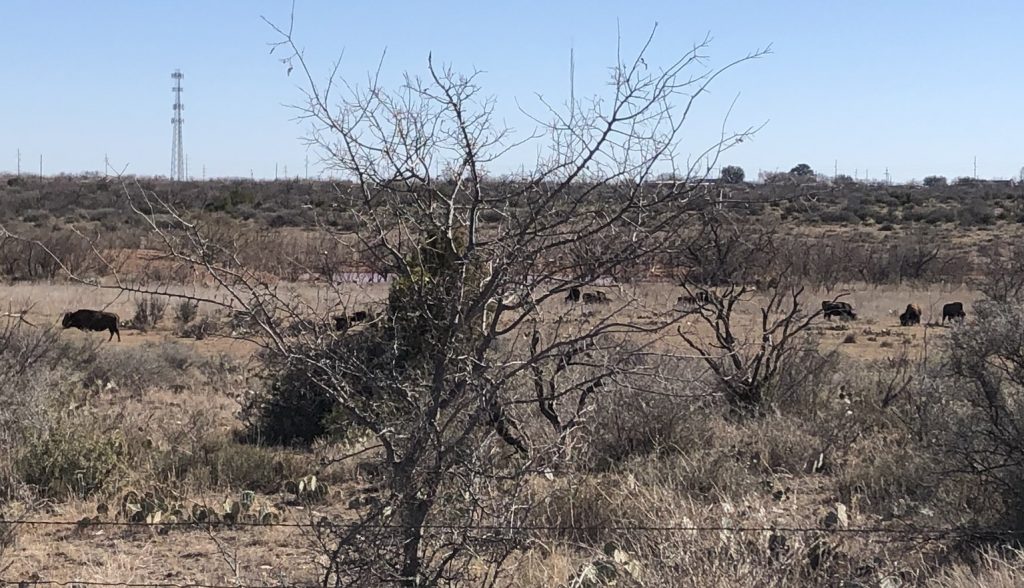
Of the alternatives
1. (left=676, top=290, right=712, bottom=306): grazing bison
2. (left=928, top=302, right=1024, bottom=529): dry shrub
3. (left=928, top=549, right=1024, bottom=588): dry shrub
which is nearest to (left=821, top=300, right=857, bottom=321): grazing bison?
(left=676, top=290, right=712, bottom=306): grazing bison

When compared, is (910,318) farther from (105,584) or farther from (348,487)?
(105,584)

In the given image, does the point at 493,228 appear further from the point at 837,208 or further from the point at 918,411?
the point at 837,208

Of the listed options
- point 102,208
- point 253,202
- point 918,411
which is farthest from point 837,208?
point 918,411

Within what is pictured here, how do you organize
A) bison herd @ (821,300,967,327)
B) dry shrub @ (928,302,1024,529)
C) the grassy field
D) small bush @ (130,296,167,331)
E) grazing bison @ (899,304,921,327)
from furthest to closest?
1. grazing bison @ (899,304,921,327)
2. small bush @ (130,296,167,331)
3. bison herd @ (821,300,967,327)
4. dry shrub @ (928,302,1024,529)
5. the grassy field

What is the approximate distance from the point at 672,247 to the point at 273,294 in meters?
1.71

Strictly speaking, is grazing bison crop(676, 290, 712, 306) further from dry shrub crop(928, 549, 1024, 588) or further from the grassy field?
dry shrub crop(928, 549, 1024, 588)

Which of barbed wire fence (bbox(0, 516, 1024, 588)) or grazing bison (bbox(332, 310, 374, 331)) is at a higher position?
grazing bison (bbox(332, 310, 374, 331))

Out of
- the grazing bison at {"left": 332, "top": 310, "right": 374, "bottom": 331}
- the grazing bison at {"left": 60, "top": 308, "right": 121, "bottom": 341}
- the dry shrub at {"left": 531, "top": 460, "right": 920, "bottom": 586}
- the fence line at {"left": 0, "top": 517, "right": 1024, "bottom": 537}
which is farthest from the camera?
the grazing bison at {"left": 60, "top": 308, "right": 121, "bottom": 341}

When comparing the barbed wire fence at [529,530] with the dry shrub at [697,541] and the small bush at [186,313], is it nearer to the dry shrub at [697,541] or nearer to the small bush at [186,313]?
the dry shrub at [697,541]

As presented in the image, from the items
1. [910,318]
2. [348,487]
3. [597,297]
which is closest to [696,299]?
[597,297]

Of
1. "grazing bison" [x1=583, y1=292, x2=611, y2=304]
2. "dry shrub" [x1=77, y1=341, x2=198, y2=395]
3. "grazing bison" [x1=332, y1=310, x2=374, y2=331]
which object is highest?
"grazing bison" [x1=583, y1=292, x2=611, y2=304]

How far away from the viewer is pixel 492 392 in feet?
15.1

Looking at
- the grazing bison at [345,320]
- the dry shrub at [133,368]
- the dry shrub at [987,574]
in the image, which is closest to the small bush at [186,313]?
the dry shrub at [133,368]

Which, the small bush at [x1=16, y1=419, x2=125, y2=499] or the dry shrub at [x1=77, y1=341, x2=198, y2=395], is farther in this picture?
the dry shrub at [x1=77, y1=341, x2=198, y2=395]
